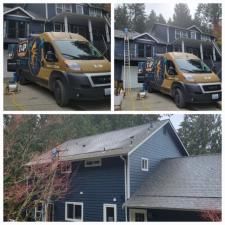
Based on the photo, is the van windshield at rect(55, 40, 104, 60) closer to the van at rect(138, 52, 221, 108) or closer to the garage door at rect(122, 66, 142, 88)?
the garage door at rect(122, 66, 142, 88)

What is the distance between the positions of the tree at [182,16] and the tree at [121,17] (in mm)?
925

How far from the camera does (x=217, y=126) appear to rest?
59.4ft

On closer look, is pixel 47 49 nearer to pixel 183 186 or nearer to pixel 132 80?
pixel 132 80

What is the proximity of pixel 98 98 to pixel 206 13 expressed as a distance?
262 centimetres

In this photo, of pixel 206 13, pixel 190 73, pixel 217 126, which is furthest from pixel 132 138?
pixel 217 126

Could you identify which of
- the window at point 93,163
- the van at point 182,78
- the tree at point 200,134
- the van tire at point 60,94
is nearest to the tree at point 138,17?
the van at point 182,78

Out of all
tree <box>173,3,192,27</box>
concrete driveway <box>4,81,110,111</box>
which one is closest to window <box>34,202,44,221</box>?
concrete driveway <box>4,81,110,111</box>

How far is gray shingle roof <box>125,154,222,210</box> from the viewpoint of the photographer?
789 centimetres

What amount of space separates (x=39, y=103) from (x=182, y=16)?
317 centimetres

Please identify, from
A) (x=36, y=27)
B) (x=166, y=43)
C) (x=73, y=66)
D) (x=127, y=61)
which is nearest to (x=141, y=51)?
(x=127, y=61)

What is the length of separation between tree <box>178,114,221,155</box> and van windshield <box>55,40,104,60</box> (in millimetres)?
12761

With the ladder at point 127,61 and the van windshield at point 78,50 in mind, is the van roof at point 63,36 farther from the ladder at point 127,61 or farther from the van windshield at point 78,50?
the ladder at point 127,61

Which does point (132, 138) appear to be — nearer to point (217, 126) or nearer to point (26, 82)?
point (26, 82)

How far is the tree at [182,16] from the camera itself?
644 cm
